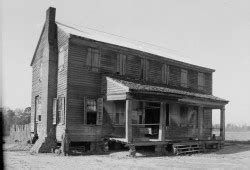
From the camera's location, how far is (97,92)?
22.7m

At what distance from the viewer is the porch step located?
73.2 feet

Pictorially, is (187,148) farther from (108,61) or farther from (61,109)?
(61,109)

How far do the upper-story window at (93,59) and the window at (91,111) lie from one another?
2150 mm

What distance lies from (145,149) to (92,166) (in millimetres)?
8929

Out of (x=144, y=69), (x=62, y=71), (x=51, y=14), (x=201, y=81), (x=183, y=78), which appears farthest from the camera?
(x=201, y=81)

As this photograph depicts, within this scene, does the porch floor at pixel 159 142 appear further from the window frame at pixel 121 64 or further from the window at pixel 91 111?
the window frame at pixel 121 64

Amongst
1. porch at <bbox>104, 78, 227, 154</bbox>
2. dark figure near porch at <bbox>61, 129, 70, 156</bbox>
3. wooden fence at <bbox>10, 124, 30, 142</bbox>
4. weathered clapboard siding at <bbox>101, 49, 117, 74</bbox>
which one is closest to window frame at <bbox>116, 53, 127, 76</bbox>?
weathered clapboard siding at <bbox>101, 49, 117, 74</bbox>

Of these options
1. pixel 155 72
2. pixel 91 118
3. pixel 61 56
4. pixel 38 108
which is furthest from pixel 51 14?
pixel 155 72

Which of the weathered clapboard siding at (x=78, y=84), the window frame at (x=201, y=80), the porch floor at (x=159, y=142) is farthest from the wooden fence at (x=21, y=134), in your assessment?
the window frame at (x=201, y=80)

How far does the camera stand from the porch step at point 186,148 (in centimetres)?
2233

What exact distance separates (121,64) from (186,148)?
7349mm

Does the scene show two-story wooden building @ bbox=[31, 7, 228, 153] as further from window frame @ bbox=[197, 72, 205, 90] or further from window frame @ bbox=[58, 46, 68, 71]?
window frame @ bbox=[197, 72, 205, 90]

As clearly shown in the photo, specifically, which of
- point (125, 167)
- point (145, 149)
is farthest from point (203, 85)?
point (125, 167)

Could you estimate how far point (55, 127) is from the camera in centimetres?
2272
